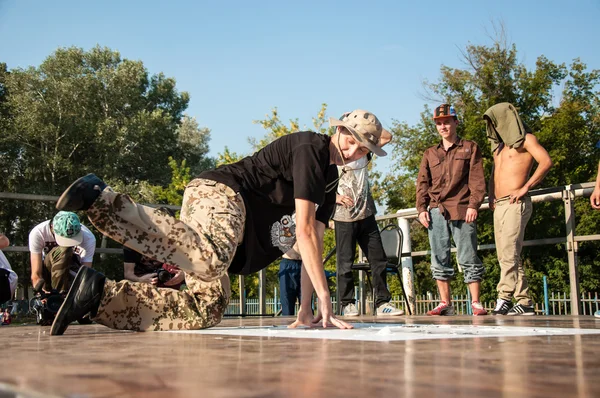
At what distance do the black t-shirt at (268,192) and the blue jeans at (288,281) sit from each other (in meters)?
3.69

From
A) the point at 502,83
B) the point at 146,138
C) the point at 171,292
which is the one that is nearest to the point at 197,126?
the point at 146,138

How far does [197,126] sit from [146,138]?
10.9 meters

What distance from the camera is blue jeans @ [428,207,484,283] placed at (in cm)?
595

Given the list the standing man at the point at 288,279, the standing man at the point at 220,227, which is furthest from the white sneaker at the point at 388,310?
the standing man at the point at 220,227

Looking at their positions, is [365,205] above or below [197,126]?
below

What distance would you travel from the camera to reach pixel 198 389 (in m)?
1.10

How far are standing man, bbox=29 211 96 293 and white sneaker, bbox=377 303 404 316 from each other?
260 cm

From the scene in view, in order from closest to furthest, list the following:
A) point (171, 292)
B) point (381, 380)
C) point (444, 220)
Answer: point (381, 380) < point (171, 292) < point (444, 220)

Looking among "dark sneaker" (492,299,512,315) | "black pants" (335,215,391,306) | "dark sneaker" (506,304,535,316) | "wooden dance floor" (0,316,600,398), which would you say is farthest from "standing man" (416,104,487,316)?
"wooden dance floor" (0,316,600,398)

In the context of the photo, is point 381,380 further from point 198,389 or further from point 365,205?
point 365,205

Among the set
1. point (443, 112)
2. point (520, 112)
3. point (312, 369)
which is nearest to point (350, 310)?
point (443, 112)

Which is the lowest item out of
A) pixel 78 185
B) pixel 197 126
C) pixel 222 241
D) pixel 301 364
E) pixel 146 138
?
pixel 301 364

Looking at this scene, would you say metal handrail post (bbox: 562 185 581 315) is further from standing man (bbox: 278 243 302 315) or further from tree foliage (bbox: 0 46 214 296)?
tree foliage (bbox: 0 46 214 296)

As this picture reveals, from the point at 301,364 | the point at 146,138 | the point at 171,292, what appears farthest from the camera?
the point at 146,138
